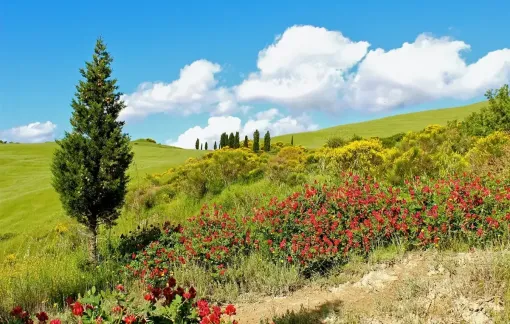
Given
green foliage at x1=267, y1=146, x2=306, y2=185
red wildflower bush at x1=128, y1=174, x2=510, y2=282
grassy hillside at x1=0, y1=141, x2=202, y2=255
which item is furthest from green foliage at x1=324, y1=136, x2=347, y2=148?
red wildflower bush at x1=128, y1=174, x2=510, y2=282

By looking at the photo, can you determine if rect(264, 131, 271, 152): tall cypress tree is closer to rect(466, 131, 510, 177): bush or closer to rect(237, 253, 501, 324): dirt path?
rect(466, 131, 510, 177): bush

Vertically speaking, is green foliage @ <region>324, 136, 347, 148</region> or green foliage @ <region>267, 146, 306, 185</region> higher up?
green foliage @ <region>324, 136, 347, 148</region>

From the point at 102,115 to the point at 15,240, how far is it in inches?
311

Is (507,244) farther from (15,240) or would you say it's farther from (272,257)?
(15,240)

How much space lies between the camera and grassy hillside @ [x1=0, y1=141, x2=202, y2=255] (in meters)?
15.1

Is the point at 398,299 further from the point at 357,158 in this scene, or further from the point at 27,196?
the point at 27,196

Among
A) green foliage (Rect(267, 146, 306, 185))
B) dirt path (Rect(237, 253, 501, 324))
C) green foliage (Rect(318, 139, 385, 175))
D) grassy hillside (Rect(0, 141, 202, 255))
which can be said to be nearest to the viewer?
dirt path (Rect(237, 253, 501, 324))

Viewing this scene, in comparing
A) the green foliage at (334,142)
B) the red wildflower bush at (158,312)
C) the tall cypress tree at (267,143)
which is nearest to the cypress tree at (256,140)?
the tall cypress tree at (267,143)

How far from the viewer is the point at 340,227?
6402mm

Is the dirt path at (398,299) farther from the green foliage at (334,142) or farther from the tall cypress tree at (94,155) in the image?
the green foliage at (334,142)

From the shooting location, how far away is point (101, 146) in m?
8.55

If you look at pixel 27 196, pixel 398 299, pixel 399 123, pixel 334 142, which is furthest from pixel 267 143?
pixel 398 299

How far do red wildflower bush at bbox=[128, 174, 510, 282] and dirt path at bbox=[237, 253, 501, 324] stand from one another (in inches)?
20.0

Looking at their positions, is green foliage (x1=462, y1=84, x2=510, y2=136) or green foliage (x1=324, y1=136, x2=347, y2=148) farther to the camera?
green foliage (x1=324, y1=136, x2=347, y2=148)
